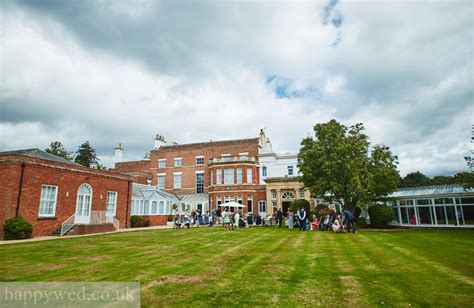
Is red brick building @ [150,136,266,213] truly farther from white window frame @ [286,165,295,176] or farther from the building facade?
white window frame @ [286,165,295,176]

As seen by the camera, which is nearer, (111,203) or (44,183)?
(44,183)

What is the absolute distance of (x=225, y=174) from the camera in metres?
37.4

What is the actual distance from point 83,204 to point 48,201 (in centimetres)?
275

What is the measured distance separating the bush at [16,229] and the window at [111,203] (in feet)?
22.4

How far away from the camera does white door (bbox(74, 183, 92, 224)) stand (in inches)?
800

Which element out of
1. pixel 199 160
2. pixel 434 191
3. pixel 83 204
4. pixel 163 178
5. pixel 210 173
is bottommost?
pixel 83 204

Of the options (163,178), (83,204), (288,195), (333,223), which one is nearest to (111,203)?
(83,204)

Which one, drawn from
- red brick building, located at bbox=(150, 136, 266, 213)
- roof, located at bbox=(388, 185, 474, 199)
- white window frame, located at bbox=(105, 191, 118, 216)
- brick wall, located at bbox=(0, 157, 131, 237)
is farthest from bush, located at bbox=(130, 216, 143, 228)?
roof, located at bbox=(388, 185, 474, 199)

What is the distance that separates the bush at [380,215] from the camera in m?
23.1

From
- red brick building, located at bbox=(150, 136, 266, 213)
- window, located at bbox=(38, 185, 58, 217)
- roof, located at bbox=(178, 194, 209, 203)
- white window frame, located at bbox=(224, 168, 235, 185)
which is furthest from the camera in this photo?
roof, located at bbox=(178, 194, 209, 203)

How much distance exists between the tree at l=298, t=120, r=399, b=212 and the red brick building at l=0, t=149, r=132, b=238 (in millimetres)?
16149

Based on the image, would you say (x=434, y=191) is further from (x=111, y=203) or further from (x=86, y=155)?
(x=86, y=155)

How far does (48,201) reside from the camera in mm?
18219

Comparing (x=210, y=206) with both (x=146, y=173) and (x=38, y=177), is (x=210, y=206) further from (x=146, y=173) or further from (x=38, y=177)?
(x=38, y=177)
